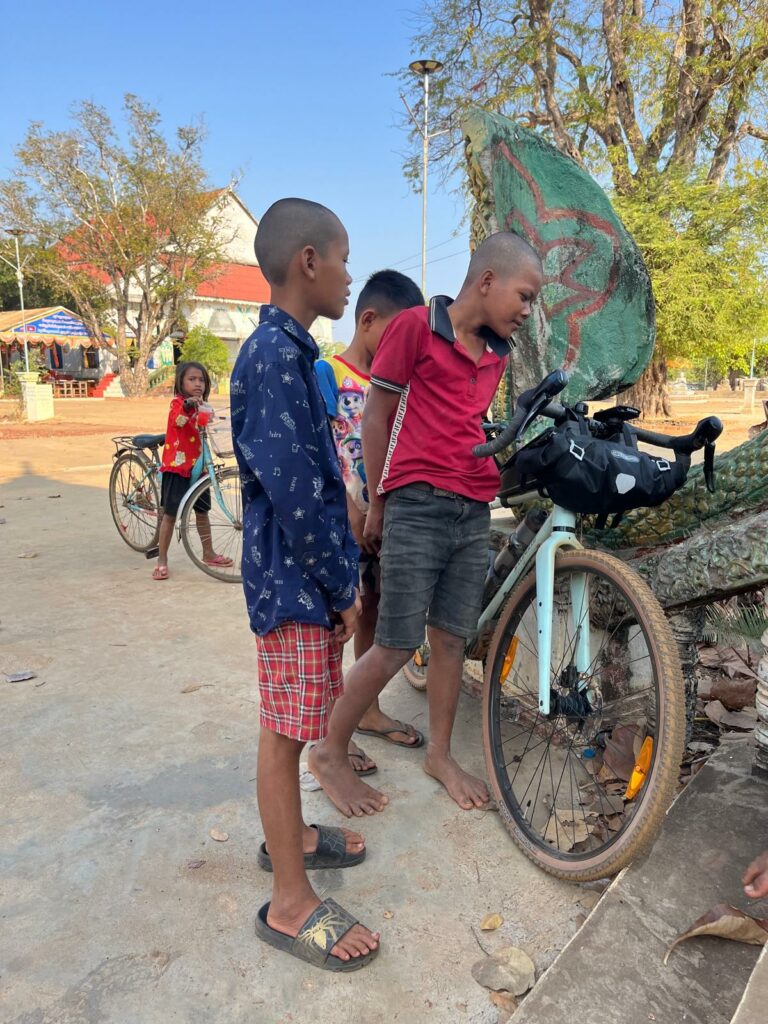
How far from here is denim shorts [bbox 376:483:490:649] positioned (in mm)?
2359

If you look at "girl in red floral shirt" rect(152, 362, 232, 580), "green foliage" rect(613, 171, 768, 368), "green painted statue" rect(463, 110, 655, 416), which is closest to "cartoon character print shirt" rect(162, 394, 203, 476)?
"girl in red floral shirt" rect(152, 362, 232, 580)

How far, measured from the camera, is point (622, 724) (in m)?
2.61

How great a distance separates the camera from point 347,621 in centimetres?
191

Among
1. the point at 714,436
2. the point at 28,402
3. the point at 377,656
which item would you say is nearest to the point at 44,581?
the point at 377,656

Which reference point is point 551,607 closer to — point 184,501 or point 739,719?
point 739,719

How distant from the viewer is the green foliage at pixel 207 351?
31.1 meters

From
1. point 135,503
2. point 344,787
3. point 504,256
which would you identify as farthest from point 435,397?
point 135,503

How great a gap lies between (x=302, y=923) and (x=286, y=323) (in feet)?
4.83

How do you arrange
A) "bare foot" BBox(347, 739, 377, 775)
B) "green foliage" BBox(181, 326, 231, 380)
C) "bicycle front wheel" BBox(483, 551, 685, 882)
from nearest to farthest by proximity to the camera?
"bicycle front wheel" BBox(483, 551, 685, 882) → "bare foot" BBox(347, 739, 377, 775) → "green foliage" BBox(181, 326, 231, 380)

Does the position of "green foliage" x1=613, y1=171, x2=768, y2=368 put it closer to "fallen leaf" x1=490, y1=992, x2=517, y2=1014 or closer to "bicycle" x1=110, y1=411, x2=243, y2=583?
"bicycle" x1=110, y1=411, x2=243, y2=583

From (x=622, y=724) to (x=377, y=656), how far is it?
35.1 inches

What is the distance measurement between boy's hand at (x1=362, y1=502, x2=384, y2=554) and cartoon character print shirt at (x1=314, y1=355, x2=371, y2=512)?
21 cm

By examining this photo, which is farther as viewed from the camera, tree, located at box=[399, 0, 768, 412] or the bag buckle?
tree, located at box=[399, 0, 768, 412]

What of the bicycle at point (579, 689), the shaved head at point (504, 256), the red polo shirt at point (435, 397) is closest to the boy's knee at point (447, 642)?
the bicycle at point (579, 689)
